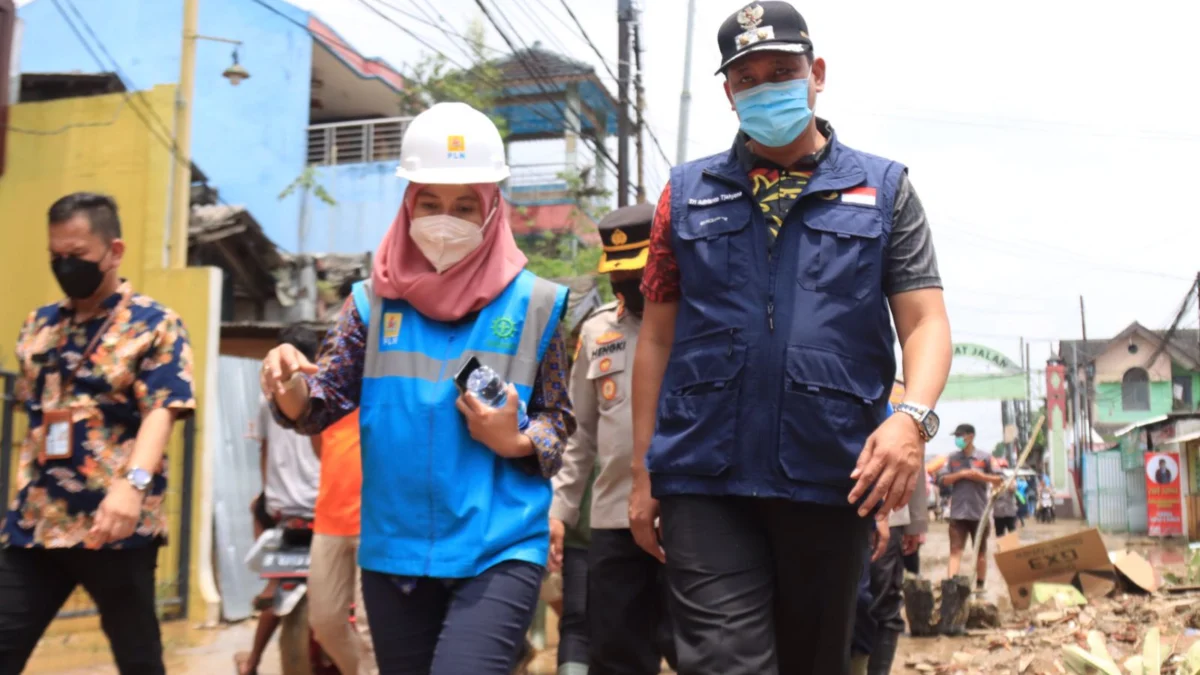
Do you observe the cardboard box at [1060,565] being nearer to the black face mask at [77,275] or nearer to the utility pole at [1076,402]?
the black face mask at [77,275]

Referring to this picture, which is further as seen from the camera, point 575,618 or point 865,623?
point 865,623

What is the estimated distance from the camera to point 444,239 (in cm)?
330

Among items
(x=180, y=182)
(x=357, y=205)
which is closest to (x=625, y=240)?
(x=180, y=182)

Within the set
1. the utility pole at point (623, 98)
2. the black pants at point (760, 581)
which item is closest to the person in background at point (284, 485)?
the black pants at point (760, 581)

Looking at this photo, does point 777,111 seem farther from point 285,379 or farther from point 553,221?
point 553,221

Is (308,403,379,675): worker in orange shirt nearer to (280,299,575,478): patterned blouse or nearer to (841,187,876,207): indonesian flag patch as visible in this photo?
(280,299,575,478): patterned blouse

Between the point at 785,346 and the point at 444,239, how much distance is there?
0.95 meters

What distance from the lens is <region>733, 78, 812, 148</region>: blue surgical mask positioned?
320 cm

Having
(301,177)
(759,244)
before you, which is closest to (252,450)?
(759,244)

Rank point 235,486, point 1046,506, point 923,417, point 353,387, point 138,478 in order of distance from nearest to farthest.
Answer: point 923,417 → point 353,387 → point 138,478 → point 235,486 → point 1046,506

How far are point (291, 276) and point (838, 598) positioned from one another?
15.5 metres

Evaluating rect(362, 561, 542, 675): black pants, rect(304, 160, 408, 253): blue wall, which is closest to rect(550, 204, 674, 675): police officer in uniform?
rect(362, 561, 542, 675): black pants

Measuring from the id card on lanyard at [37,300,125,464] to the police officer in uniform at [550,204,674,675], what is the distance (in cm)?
183

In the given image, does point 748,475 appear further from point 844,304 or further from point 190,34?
point 190,34
